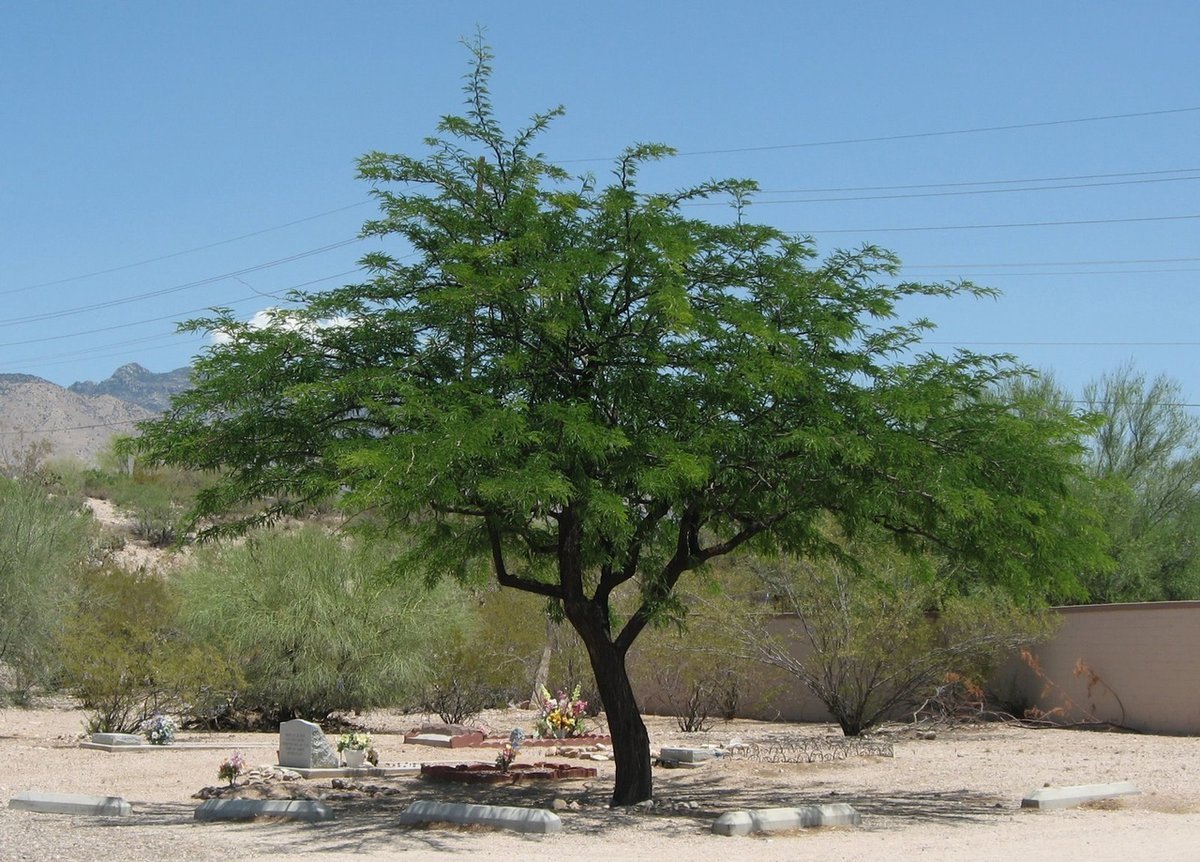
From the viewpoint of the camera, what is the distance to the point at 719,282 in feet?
47.1

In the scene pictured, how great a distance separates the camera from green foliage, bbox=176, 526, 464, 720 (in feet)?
89.2

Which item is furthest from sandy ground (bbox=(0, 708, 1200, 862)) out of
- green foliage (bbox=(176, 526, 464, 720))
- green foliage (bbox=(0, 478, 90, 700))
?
green foliage (bbox=(0, 478, 90, 700))

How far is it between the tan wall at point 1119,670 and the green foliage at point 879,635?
999 millimetres

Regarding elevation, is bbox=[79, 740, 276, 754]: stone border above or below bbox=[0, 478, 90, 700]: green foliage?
below

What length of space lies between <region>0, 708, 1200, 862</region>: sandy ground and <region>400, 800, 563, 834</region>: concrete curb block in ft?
0.53

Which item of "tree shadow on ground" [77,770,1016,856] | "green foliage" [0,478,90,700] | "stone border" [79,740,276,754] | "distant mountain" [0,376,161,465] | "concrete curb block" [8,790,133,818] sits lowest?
"tree shadow on ground" [77,770,1016,856]

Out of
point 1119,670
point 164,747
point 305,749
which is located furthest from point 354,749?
point 1119,670

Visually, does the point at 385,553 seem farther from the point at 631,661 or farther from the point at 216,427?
the point at 216,427

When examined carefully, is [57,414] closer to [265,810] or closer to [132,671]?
[132,671]

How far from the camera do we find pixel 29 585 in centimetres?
2981

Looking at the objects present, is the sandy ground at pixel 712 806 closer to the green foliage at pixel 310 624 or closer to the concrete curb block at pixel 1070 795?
the concrete curb block at pixel 1070 795

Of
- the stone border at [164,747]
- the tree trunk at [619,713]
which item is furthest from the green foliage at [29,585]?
the tree trunk at [619,713]

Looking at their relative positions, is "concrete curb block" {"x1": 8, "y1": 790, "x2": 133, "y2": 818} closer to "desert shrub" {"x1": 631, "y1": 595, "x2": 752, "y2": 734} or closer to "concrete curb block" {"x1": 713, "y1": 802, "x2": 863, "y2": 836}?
"concrete curb block" {"x1": 713, "y1": 802, "x2": 863, "y2": 836}

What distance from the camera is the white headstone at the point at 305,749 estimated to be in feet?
63.7
